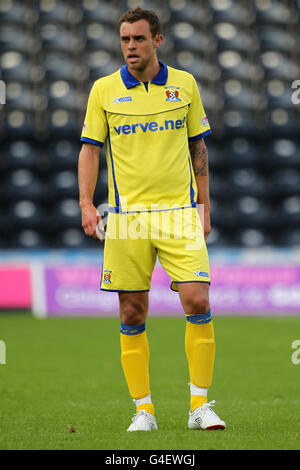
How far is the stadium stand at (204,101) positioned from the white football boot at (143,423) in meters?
10.7

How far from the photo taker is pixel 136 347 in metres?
4.16

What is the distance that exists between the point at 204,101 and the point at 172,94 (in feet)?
40.5

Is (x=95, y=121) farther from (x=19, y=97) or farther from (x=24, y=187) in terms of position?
(x=19, y=97)

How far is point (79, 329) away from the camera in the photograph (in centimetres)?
1020

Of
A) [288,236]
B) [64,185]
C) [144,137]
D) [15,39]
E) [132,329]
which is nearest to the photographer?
[144,137]

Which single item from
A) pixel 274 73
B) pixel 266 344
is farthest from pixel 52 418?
pixel 274 73

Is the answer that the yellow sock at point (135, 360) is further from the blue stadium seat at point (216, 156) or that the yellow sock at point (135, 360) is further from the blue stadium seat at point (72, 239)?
the blue stadium seat at point (216, 156)

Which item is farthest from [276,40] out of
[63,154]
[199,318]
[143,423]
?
[143,423]

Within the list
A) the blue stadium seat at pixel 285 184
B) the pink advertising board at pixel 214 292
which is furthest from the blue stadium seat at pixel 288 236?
the pink advertising board at pixel 214 292

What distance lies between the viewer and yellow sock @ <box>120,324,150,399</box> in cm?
412

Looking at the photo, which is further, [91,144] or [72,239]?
[72,239]

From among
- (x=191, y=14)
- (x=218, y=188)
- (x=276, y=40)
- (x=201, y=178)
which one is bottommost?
(x=218, y=188)

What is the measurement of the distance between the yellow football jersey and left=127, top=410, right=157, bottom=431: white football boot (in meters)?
0.98

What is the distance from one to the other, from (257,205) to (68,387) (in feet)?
32.2
